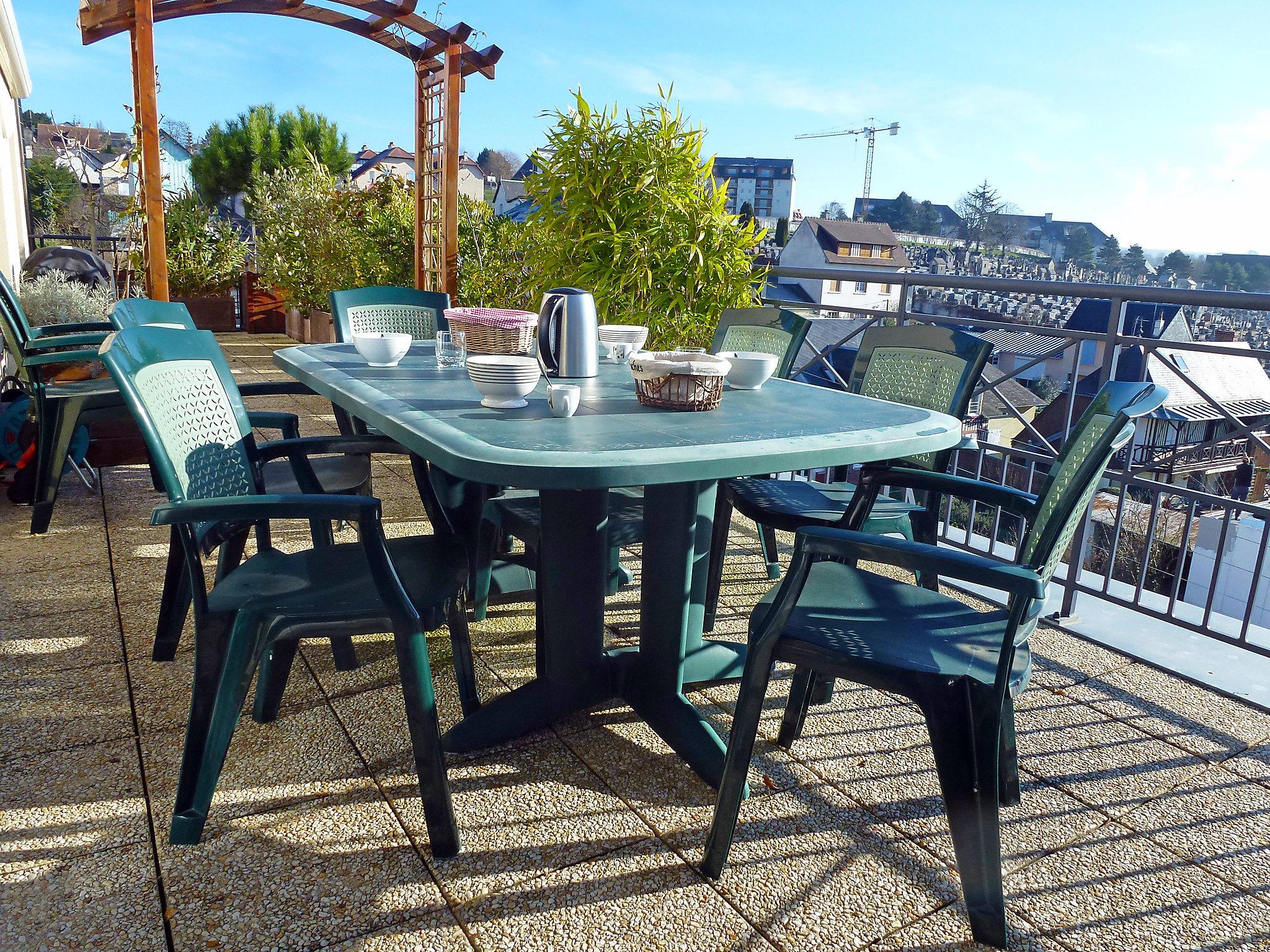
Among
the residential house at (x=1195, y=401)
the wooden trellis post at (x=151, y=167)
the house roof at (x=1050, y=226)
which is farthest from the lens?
the house roof at (x=1050, y=226)

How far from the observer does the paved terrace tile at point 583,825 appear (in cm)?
155

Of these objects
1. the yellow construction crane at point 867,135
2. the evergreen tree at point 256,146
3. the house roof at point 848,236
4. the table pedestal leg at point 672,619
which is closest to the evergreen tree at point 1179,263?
the table pedestal leg at point 672,619

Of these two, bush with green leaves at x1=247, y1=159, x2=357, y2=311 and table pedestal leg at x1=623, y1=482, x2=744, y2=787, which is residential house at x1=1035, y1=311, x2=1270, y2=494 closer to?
table pedestal leg at x1=623, y1=482, x2=744, y2=787

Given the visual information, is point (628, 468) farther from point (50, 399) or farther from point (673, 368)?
point (50, 399)

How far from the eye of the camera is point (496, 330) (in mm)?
2830

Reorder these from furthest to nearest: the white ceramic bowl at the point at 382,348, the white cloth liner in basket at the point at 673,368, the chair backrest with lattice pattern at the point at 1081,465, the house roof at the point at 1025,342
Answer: the house roof at the point at 1025,342
the white ceramic bowl at the point at 382,348
the white cloth liner in basket at the point at 673,368
the chair backrest with lattice pattern at the point at 1081,465

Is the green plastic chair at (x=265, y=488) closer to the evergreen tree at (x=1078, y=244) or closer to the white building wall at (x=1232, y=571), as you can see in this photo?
the white building wall at (x=1232, y=571)

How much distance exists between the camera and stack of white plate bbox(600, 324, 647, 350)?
288 centimetres

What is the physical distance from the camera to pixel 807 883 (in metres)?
1.68

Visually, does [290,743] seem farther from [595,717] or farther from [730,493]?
[730,493]

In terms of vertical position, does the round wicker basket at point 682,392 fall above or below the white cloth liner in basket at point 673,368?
below

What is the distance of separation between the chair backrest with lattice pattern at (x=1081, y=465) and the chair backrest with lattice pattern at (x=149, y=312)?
212cm

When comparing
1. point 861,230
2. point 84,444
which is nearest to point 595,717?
point 84,444

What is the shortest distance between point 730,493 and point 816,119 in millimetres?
80400
